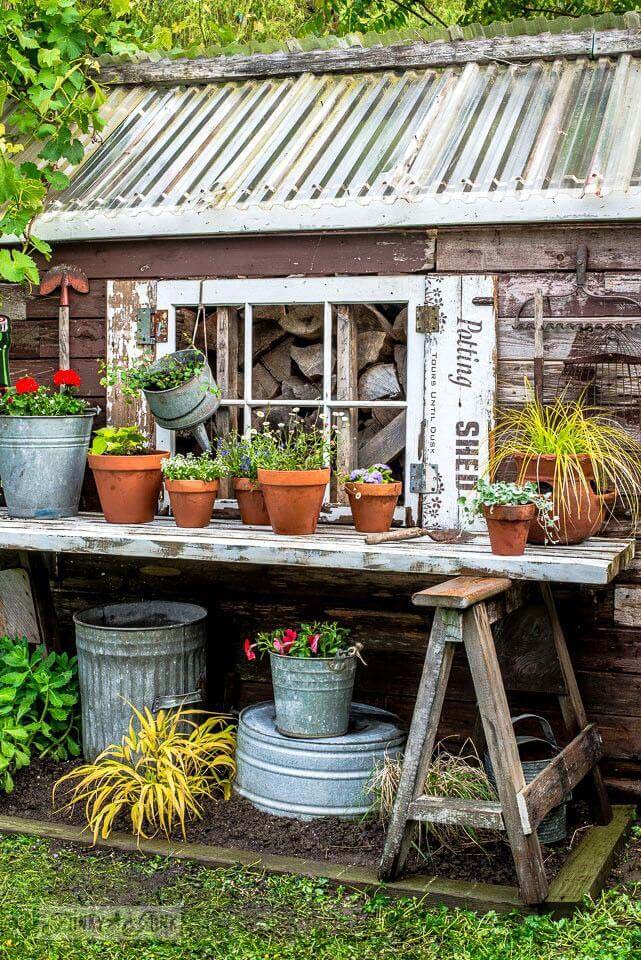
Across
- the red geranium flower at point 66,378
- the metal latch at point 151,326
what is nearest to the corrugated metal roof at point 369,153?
the metal latch at point 151,326

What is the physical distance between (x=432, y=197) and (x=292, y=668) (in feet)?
6.96

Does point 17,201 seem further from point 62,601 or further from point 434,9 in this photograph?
point 434,9

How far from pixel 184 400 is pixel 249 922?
222cm

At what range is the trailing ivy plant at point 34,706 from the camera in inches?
187

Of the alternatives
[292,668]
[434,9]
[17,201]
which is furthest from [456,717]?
[434,9]

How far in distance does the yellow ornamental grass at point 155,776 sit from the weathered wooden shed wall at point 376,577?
1.93ft

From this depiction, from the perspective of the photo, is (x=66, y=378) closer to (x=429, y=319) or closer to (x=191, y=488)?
(x=191, y=488)

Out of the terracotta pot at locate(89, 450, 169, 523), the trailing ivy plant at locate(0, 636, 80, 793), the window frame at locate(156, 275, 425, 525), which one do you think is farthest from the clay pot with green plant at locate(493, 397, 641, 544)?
the trailing ivy plant at locate(0, 636, 80, 793)

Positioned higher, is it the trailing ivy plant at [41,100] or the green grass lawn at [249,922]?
the trailing ivy plant at [41,100]

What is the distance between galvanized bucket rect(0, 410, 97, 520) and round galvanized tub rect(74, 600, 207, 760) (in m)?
0.59

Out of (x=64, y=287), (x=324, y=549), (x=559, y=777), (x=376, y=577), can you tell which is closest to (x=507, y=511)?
(x=324, y=549)

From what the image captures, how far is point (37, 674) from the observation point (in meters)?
4.93

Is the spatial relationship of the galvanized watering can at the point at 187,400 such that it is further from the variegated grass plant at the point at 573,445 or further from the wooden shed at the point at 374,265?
the variegated grass plant at the point at 573,445

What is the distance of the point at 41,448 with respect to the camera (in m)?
4.75
